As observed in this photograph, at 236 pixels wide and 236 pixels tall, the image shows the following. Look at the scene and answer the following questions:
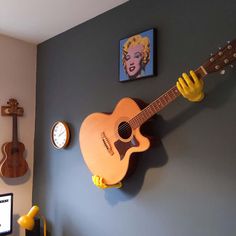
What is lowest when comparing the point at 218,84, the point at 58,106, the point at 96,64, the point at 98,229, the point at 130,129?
the point at 98,229

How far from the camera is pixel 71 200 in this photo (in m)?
1.75

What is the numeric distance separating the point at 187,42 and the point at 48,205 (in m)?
1.53

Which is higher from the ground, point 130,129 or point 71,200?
point 130,129

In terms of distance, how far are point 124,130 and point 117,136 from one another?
0.16ft

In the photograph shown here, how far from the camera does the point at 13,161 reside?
1.96 metres

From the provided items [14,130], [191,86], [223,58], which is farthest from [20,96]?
[223,58]

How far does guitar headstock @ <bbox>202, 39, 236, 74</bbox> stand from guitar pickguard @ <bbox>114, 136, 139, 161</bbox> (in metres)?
0.47

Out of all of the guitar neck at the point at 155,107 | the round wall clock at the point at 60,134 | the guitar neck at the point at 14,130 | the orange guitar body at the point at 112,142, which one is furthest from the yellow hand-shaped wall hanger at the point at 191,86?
the guitar neck at the point at 14,130

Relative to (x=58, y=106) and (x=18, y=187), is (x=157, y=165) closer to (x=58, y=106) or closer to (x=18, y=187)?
(x=58, y=106)

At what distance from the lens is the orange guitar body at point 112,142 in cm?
126

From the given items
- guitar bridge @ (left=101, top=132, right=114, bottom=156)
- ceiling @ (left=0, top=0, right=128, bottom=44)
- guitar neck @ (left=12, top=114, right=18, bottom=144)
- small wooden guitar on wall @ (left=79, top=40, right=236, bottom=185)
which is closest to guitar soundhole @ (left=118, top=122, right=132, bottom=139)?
small wooden guitar on wall @ (left=79, top=40, right=236, bottom=185)

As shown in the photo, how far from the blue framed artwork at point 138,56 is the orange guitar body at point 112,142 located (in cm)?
18

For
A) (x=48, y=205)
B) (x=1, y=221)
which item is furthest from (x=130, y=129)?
(x=1, y=221)

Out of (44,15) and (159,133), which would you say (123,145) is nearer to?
(159,133)
